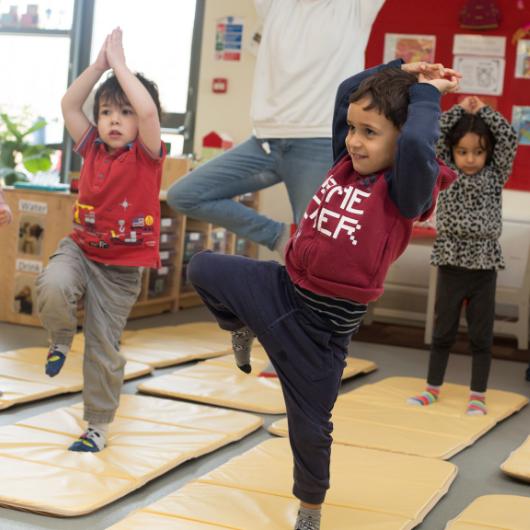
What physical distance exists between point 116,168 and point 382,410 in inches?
56.3

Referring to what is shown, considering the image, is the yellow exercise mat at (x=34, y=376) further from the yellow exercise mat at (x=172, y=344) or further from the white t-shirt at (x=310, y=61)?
the white t-shirt at (x=310, y=61)

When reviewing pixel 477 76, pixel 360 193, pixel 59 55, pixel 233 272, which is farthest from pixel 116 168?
pixel 59 55

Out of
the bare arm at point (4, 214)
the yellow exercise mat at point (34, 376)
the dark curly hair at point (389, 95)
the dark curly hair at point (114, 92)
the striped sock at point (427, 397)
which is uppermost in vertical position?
the dark curly hair at point (389, 95)

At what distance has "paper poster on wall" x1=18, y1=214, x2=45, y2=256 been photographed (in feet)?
16.1

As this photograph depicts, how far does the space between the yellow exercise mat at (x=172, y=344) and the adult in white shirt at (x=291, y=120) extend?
0.85 m

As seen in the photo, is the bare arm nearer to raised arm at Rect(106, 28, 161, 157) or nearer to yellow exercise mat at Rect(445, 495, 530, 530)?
raised arm at Rect(106, 28, 161, 157)

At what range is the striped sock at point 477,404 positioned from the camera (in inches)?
144

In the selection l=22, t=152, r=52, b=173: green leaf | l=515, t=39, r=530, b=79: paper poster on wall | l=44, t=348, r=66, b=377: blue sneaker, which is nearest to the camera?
l=44, t=348, r=66, b=377: blue sneaker

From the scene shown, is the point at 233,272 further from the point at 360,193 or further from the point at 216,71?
the point at 216,71

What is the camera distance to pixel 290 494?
2.49m

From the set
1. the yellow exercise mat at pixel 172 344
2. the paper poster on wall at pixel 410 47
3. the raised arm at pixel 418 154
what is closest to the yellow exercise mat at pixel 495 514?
the raised arm at pixel 418 154

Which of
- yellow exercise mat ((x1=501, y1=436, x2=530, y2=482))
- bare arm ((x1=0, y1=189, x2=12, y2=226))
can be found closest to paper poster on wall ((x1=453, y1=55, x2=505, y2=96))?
yellow exercise mat ((x1=501, y1=436, x2=530, y2=482))

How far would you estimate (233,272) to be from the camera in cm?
221

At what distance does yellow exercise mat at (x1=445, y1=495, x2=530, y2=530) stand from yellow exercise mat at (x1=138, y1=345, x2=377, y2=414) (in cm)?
106
